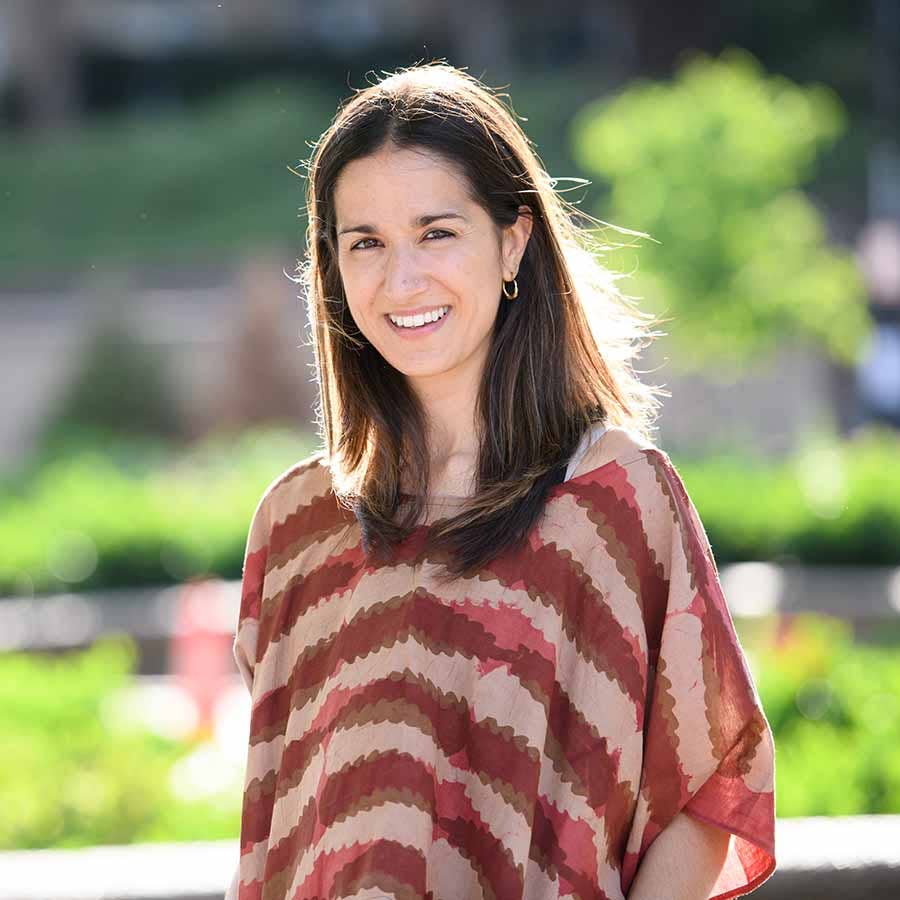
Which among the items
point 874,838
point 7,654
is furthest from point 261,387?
point 874,838

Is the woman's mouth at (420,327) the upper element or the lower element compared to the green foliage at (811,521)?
upper

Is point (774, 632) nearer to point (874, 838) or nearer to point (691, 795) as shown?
point (874, 838)

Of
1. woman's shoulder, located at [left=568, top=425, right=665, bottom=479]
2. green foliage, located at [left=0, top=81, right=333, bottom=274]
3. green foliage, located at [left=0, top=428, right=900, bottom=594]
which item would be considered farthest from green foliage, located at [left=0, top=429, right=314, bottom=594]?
green foliage, located at [left=0, top=81, right=333, bottom=274]

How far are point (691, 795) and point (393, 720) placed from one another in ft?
1.36

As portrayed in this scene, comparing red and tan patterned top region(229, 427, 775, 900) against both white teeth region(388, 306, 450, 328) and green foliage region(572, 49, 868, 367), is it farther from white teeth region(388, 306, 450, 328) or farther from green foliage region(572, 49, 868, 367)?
green foliage region(572, 49, 868, 367)

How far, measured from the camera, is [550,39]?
37375mm

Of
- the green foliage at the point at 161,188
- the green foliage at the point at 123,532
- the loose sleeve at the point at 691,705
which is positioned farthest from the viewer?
the green foliage at the point at 161,188

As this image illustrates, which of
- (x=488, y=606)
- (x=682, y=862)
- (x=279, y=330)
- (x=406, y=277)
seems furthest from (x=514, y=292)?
(x=279, y=330)

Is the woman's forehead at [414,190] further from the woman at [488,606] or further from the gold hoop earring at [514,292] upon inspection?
the gold hoop earring at [514,292]

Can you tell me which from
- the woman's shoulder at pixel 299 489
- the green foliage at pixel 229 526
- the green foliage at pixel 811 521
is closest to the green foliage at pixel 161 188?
the green foliage at pixel 229 526

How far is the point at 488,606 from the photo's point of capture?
218cm

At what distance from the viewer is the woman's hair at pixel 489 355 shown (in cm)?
223

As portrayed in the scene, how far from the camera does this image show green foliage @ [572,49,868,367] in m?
15.0

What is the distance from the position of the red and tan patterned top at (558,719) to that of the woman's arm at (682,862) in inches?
0.8
